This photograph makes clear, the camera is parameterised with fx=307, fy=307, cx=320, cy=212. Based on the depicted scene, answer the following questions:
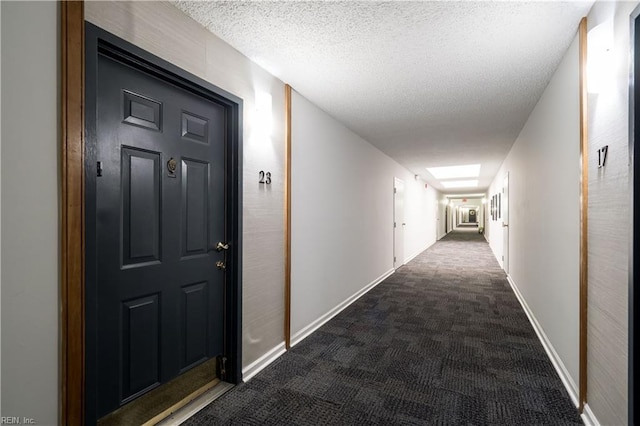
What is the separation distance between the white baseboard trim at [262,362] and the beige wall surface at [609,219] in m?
2.21

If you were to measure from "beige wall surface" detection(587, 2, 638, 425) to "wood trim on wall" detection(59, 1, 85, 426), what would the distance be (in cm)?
246

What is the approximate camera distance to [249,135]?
2.47m

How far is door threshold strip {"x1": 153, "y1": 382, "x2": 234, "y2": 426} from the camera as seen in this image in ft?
6.19

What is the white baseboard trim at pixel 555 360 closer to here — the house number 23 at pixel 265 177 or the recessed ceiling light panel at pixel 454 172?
the house number 23 at pixel 265 177

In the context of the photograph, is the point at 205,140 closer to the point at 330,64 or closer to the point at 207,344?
the point at 330,64

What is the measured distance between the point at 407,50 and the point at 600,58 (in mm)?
1145

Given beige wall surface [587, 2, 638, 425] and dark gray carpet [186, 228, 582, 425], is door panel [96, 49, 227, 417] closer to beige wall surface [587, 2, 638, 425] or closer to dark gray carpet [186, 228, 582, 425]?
dark gray carpet [186, 228, 582, 425]

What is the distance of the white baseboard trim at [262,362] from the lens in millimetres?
2409

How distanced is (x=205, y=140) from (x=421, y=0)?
63.9 inches

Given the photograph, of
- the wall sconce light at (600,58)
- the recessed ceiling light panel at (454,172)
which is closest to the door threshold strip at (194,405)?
the wall sconce light at (600,58)

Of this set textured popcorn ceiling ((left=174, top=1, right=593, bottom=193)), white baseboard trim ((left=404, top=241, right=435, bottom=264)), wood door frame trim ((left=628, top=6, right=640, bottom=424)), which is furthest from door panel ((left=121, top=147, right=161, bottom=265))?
white baseboard trim ((left=404, top=241, right=435, bottom=264))

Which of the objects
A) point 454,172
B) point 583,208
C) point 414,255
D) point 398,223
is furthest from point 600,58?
point 414,255

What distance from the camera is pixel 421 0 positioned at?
176 centimetres

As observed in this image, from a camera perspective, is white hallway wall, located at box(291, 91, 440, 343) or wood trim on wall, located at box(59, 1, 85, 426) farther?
white hallway wall, located at box(291, 91, 440, 343)
